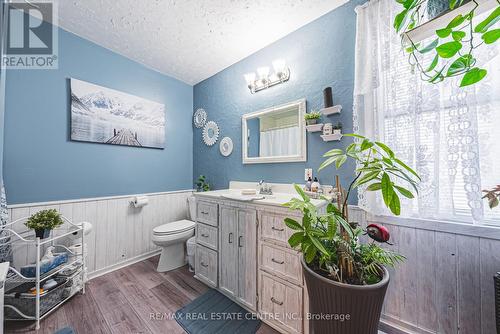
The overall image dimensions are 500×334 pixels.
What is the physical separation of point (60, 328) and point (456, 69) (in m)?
2.72

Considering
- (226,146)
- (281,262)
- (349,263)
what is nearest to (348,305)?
(349,263)

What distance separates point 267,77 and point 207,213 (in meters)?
1.53

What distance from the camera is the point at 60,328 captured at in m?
1.28

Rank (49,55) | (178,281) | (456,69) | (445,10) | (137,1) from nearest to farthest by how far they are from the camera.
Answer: (456,69) < (445,10) < (137,1) < (49,55) < (178,281)

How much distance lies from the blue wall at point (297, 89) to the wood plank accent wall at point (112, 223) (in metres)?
0.90

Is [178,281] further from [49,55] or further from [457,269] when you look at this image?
[49,55]

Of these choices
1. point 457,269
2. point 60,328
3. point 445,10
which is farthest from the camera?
point 60,328

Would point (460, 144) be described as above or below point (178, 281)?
above

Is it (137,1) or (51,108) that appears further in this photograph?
(51,108)

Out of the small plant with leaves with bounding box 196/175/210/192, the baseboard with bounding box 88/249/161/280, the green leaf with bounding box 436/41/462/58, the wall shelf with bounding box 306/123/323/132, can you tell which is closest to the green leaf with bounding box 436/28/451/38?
the green leaf with bounding box 436/41/462/58

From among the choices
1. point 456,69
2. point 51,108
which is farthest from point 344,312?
point 51,108

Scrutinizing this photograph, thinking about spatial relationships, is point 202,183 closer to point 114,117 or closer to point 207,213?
point 207,213

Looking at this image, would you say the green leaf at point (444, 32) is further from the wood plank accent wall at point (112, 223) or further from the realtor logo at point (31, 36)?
the wood plank accent wall at point (112, 223)

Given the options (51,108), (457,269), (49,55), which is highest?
(49,55)
